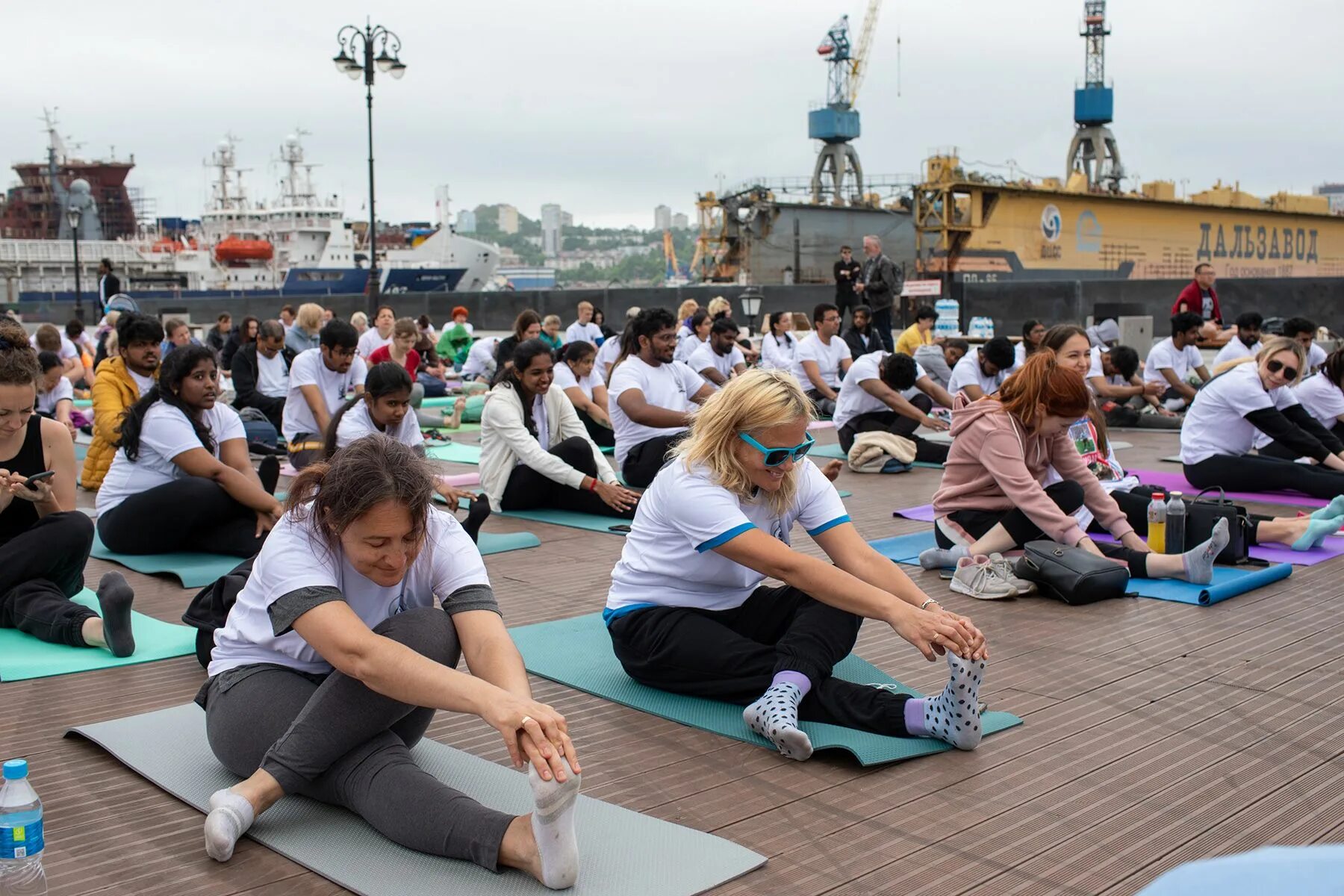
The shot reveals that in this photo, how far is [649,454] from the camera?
341 inches

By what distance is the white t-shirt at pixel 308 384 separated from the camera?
9.21 meters

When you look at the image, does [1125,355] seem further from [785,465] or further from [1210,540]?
[785,465]

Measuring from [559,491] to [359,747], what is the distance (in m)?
4.99

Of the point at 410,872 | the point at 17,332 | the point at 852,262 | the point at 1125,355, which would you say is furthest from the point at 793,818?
the point at 852,262

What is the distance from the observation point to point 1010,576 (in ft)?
18.8

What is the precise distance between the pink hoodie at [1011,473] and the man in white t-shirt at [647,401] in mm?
2597

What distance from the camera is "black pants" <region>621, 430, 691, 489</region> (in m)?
8.59

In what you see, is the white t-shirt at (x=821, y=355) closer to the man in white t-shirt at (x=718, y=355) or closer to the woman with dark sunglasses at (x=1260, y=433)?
the man in white t-shirt at (x=718, y=355)

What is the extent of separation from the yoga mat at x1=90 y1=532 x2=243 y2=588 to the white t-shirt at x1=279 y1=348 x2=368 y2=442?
2.70m

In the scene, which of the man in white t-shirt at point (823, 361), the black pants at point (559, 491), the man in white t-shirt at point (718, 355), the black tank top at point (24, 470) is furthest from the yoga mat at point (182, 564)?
the man in white t-shirt at point (823, 361)

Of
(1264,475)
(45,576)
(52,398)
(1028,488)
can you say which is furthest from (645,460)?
(52,398)

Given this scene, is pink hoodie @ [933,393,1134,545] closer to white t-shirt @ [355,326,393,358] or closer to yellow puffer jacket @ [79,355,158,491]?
yellow puffer jacket @ [79,355,158,491]

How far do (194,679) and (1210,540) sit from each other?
4.37 m

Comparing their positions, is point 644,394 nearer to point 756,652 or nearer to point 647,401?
point 647,401
